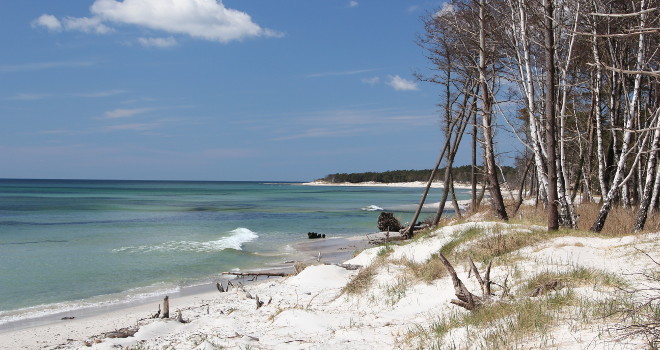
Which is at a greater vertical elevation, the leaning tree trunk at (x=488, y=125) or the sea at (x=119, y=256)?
the leaning tree trunk at (x=488, y=125)

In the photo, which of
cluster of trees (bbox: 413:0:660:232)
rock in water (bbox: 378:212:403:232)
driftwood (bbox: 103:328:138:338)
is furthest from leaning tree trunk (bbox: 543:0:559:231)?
rock in water (bbox: 378:212:403:232)

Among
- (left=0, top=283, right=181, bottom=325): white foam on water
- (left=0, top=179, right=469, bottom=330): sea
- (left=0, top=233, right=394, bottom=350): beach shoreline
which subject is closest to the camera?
(left=0, top=233, right=394, bottom=350): beach shoreline

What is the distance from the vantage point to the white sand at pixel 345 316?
22.6ft

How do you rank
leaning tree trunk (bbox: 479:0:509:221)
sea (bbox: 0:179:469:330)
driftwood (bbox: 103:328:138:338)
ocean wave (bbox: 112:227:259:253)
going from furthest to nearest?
ocean wave (bbox: 112:227:259:253) → leaning tree trunk (bbox: 479:0:509:221) → sea (bbox: 0:179:469:330) → driftwood (bbox: 103:328:138:338)

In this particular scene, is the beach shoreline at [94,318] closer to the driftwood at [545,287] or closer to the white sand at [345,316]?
the white sand at [345,316]

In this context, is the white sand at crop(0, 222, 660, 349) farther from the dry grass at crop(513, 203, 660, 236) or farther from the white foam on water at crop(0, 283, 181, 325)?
the dry grass at crop(513, 203, 660, 236)

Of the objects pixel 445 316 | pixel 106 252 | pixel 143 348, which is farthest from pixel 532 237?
pixel 106 252

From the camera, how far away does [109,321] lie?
37.3ft

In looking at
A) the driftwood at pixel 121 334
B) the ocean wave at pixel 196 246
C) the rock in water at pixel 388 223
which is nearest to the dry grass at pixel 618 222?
the rock in water at pixel 388 223

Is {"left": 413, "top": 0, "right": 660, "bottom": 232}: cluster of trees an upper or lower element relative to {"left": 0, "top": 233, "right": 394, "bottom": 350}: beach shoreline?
upper

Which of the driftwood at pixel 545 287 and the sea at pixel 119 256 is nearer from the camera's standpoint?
the driftwood at pixel 545 287

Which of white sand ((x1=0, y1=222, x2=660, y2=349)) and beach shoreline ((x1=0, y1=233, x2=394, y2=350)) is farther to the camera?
beach shoreline ((x1=0, y1=233, x2=394, y2=350))

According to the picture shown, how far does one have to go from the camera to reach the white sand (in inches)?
271

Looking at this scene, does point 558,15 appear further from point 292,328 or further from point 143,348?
point 143,348
